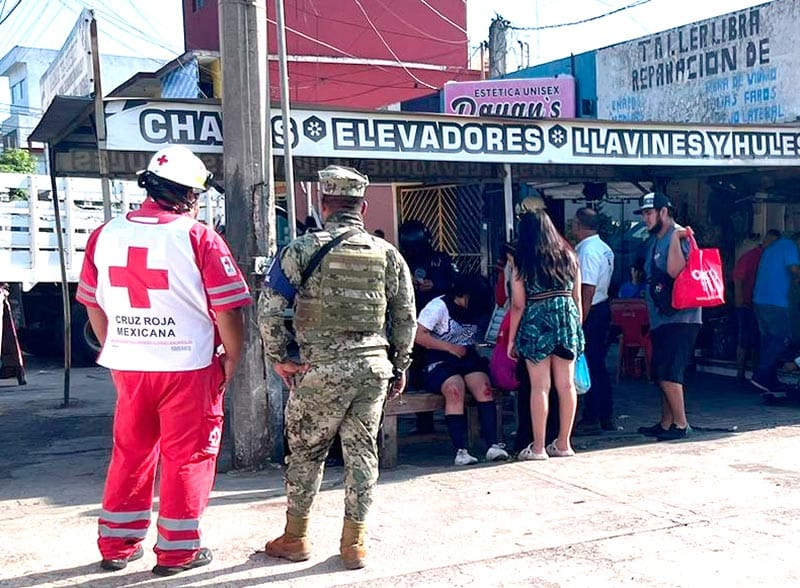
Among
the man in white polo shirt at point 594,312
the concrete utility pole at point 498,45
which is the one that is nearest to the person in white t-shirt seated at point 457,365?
the man in white polo shirt at point 594,312

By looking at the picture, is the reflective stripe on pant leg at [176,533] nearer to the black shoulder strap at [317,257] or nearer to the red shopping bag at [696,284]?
the black shoulder strap at [317,257]

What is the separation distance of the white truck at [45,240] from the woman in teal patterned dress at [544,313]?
8097mm

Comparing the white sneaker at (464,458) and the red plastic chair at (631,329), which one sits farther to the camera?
the red plastic chair at (631,329)

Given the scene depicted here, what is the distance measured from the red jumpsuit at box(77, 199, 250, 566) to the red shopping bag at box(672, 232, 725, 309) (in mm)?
3771

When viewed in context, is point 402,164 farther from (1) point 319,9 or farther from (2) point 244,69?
(1) point 319,9

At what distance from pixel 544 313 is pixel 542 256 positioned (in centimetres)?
39

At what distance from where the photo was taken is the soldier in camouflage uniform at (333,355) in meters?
4.57

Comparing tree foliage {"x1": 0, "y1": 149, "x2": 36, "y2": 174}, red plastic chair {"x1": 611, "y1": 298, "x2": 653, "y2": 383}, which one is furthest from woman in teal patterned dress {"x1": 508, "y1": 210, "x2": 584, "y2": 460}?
tree foliage {"x1": 0, "y1": 149, "x2": 36, "y2": 174}

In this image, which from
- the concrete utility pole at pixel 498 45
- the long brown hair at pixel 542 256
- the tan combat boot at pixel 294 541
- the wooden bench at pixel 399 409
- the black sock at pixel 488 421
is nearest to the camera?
the tan combat boot at pixel 294 541

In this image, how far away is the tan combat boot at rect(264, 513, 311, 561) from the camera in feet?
15.3

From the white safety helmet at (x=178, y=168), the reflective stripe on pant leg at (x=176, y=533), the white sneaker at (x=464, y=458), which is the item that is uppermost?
the white safety helmet at (x=178, y=168)

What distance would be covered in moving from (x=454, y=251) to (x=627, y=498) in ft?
21.7

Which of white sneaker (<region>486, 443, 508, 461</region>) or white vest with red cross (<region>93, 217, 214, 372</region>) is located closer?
white vest with red cross (<region>93, 217, 214, 372</region>)

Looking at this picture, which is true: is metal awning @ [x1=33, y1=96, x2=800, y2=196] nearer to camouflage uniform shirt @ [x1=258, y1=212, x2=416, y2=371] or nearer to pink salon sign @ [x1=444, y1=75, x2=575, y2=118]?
camouflage uniform shirt @ [x1=258, y1=212, x2=416, y2=371]
